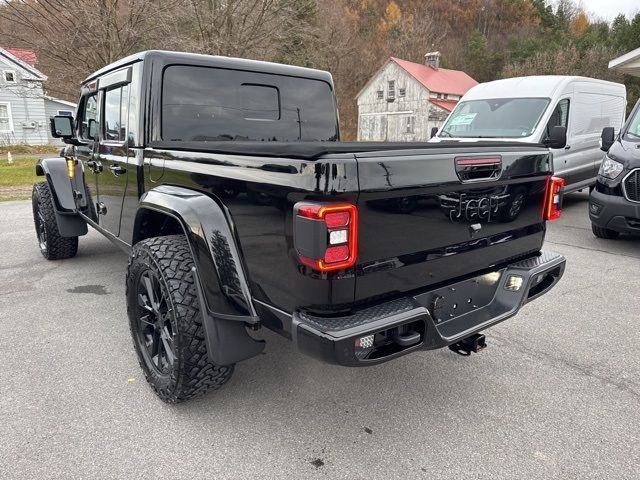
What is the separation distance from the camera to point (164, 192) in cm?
265

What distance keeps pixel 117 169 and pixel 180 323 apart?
5.37 feet

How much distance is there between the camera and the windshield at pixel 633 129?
19.6 ft

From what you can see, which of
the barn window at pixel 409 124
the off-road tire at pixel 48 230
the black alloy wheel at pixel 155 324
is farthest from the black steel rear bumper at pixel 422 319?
the barn window at pixel 409 124

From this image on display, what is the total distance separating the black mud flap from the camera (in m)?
2.31

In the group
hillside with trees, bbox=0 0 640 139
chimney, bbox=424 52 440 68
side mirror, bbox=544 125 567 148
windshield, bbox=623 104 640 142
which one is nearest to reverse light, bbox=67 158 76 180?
side mirror, bbox=544 125 567 148

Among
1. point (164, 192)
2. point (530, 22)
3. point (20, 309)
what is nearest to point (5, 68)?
point (20, 309)

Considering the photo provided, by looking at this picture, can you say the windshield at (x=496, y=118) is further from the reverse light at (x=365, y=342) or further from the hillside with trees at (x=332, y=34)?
the hillside with trees at (x=332, y=34)

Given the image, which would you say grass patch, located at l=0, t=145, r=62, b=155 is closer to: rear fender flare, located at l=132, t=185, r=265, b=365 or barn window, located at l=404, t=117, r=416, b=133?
barn window, located at l=404, t=117, r=416, b=133

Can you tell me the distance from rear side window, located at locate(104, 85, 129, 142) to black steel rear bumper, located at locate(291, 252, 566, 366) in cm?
220

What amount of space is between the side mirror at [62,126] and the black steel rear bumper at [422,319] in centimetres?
352

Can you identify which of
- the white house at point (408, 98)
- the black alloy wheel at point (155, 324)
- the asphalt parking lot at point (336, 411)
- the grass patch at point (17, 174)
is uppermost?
the white house at point (408, 98)

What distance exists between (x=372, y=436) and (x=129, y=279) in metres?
1.65

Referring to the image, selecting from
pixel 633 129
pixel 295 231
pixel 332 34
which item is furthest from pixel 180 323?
pixel 332 34

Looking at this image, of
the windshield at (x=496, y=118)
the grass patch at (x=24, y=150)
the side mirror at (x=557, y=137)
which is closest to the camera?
the side mirror at (x=557, y=137)
